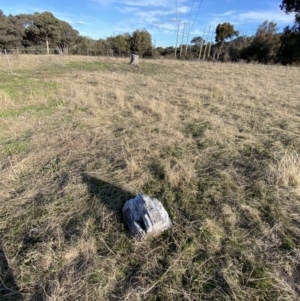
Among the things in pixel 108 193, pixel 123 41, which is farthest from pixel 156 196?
pixel 123 41

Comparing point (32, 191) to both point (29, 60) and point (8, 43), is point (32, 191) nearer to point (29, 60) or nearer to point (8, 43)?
point (29, 60)

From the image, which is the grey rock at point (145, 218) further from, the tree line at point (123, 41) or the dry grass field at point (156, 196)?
the tree line at point (123, 41)

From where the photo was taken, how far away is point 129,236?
72.6 inches

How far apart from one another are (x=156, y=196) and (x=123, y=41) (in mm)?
32175

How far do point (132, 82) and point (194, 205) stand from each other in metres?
7.08

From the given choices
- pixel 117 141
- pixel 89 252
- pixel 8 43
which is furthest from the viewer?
pixel 8 43

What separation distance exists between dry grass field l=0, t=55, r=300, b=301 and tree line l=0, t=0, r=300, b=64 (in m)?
20.7

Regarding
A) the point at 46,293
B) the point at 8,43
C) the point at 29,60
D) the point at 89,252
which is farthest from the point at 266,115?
the point at 8,43

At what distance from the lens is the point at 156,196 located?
232 cm

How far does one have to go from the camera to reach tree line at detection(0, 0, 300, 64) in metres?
21.6

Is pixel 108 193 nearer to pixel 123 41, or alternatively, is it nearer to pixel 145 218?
pixel 145 218

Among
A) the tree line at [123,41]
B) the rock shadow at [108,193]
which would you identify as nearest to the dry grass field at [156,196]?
the rock shadow at [108,193]

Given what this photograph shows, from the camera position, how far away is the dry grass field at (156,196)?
1.52 m

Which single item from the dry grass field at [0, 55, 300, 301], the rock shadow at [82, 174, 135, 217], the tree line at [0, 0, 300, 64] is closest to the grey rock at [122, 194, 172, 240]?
the dry grass field at [0, 55, 300, 301]
